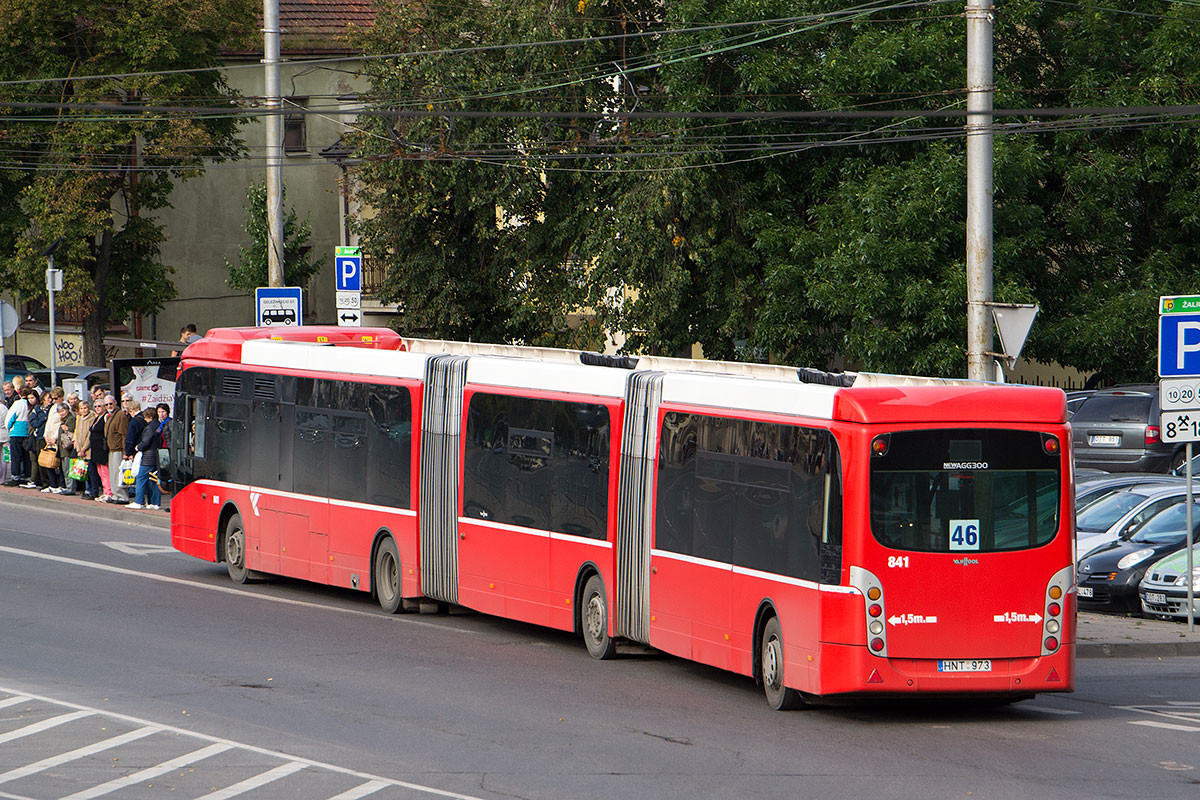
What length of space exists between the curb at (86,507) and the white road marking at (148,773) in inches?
636

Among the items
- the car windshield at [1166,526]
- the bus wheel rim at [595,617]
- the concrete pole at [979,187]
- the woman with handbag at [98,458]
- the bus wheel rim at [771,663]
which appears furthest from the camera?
the woman with handbag at [98,458]

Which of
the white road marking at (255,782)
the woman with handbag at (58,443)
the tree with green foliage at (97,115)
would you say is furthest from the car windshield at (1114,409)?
the tree with green foliage at (97,115)

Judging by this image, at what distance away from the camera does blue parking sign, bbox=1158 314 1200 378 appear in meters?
17.4

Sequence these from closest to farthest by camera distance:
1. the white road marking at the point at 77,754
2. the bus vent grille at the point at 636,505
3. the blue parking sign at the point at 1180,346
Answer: the white road marking at the point at 77,754
the bus vent grille at the point at 636,505
the blue parking sign at the point at 1180,346

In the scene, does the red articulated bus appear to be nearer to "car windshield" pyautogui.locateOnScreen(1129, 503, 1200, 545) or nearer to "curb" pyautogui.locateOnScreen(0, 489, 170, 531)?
"curb" pyautogui.locateOnScreen(0, 489, 170, 531)

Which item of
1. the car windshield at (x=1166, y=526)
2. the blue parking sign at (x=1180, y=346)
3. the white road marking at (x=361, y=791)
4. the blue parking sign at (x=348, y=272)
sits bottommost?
the white road marking at (x=361, y=791)

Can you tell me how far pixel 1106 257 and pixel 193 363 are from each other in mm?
16216

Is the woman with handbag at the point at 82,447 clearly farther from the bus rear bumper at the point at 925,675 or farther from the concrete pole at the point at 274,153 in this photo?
the bus rear bumper at the point at 925,675

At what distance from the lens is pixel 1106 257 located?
29531 millimetres

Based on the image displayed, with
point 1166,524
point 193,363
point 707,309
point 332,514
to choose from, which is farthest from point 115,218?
point 1166,524

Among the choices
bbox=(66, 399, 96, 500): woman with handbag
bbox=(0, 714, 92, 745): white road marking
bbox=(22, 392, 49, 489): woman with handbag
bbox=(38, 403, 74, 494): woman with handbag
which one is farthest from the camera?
bbox=(22, 392, 49, 489): woman with handbag

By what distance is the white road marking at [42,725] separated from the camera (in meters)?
11.7

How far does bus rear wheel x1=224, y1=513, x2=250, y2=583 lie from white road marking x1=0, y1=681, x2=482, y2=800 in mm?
7910

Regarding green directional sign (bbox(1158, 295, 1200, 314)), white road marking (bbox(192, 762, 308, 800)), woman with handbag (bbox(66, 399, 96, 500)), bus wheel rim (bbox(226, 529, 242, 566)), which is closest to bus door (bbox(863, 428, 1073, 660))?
white road marking (bbox(192, 762, 308, 800))
